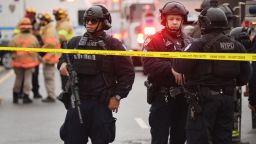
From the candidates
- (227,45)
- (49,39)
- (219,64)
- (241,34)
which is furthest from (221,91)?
(49,39)

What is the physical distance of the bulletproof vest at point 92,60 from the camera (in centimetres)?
707

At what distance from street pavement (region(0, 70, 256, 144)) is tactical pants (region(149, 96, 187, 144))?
108 inches

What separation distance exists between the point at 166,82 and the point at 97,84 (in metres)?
0.77

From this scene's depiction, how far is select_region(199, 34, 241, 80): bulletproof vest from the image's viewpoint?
6734mm

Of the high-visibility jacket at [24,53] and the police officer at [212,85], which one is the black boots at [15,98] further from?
the police officer at [212,85]

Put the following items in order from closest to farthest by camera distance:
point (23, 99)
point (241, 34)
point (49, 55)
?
point (241, 34) → point (23, 99) → point (49, 55)

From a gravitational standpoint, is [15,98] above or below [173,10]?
below

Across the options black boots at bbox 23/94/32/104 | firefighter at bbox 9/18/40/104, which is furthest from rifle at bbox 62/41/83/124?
black boots at bbox 23/94/32/104

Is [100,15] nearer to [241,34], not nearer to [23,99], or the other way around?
[241,34]

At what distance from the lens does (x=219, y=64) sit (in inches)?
265

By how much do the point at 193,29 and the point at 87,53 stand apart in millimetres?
4044

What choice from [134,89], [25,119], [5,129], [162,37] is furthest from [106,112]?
[134,89]

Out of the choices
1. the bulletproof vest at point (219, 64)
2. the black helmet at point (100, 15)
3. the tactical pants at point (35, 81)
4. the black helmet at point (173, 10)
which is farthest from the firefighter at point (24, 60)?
the bulletproof vest at point (219, 64)

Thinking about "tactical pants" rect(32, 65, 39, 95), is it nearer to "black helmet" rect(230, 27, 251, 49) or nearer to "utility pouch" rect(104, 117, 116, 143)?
"black helmet" rect(230, 27, 251, 49)
